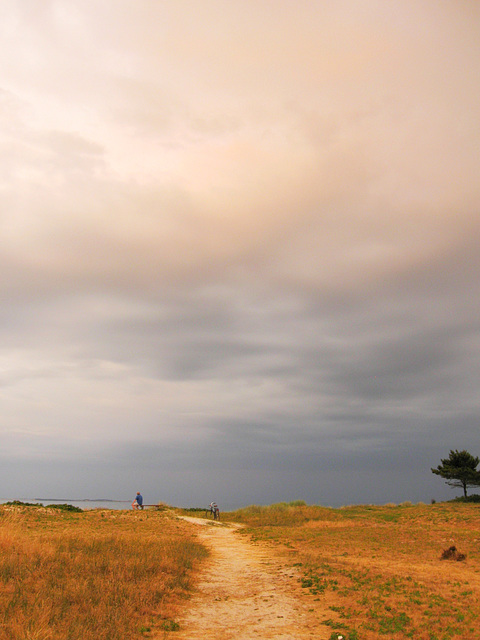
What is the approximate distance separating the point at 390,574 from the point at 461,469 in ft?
164

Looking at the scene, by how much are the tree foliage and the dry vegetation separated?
23806mm

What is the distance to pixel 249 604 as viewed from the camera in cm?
1341

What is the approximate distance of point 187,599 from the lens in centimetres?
1371

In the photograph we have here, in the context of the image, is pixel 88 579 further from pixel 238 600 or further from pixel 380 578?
pixel 380 578

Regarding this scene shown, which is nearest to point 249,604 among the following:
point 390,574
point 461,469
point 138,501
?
point 390,574

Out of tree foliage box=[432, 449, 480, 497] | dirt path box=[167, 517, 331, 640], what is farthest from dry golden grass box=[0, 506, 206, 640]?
Result: tree foliage box=[432, 449, 480, 497]

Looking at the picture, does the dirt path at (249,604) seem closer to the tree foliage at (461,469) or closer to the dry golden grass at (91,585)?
the dry golden grass at (91,585)

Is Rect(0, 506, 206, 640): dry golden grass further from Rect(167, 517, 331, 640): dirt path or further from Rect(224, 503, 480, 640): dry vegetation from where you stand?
Rect(224, 503, 480, 640): dry vegetation

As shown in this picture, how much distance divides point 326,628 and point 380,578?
597cm

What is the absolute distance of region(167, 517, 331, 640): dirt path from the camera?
35.4 ft

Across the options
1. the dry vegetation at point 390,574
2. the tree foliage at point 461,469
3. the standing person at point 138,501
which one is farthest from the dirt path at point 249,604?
the tree foliage at point 461,469

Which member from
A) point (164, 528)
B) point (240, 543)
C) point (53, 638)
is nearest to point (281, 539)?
point (240, 543)

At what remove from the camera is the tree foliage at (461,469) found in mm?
59562

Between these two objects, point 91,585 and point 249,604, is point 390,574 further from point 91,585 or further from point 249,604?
point 91,585
